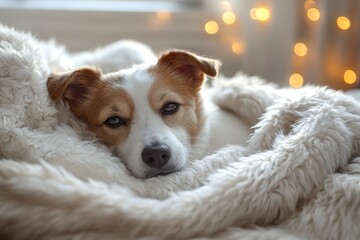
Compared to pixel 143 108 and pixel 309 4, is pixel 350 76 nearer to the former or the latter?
pixel 309 4

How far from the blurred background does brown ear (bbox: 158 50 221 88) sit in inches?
31.1

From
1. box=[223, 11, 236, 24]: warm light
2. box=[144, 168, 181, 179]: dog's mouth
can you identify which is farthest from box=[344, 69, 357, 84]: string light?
box=[144, 168, 181, 179]: dog's mouth

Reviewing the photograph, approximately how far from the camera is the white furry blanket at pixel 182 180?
37.9 inches

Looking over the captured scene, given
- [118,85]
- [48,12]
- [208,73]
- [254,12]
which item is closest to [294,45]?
[254,12]

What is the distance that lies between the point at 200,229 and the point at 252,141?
42cm

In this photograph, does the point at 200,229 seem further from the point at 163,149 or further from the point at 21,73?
the point at 21,73

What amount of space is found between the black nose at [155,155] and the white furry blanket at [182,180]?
55 mm

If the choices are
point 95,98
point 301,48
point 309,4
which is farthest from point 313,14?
point 95,98

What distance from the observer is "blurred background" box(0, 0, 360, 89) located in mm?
2156

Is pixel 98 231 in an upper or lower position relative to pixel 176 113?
lower

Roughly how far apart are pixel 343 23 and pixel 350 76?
0.24 metres

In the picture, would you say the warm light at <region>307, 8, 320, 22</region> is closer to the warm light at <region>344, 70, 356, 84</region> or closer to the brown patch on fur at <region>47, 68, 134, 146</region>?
the warm light at <region>344, 70, 356, 84</region>

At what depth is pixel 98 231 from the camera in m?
0.97

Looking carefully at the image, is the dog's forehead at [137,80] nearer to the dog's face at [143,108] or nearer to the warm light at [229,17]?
the dog's face at [143,108]
